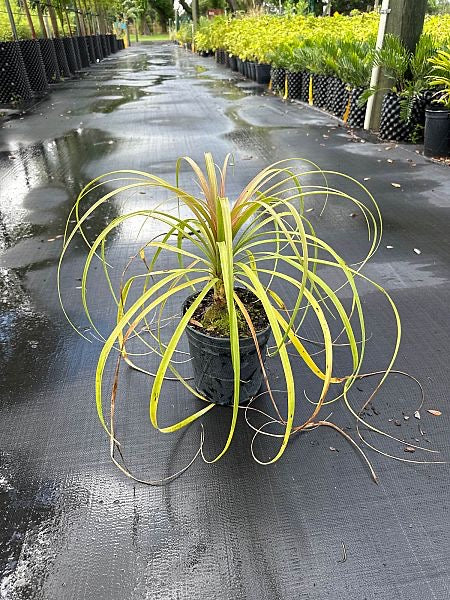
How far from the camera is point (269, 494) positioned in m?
1.31

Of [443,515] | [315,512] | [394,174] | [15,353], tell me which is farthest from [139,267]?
[394,174]

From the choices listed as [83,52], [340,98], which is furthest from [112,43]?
[340,98]

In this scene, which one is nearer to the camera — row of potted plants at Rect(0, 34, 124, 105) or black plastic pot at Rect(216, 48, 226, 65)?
row of potted plants at Rect(0, 34, 124, 105)

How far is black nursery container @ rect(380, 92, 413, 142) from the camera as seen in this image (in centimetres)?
494

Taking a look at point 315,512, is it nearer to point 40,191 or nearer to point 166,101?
point 40,191

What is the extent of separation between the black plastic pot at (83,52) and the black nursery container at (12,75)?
7343mm

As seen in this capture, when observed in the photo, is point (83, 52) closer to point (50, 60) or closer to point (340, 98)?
point (50, 60)

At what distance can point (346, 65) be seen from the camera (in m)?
5.62

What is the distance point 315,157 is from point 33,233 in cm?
292

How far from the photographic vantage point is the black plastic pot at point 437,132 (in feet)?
13.9

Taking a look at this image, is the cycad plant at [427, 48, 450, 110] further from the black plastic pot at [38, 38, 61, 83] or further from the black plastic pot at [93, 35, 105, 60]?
the black plastic pot at [93, 35, 105, 60]

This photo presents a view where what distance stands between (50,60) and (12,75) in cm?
329

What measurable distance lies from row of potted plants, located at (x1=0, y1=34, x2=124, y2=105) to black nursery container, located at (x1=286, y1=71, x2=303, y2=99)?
16.4 ft

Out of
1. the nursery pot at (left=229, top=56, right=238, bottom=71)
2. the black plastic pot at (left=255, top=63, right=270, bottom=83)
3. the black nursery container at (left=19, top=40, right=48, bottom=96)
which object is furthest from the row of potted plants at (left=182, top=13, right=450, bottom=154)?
the black nursery container at (left=19, top=40, right=48, bottom=96)
